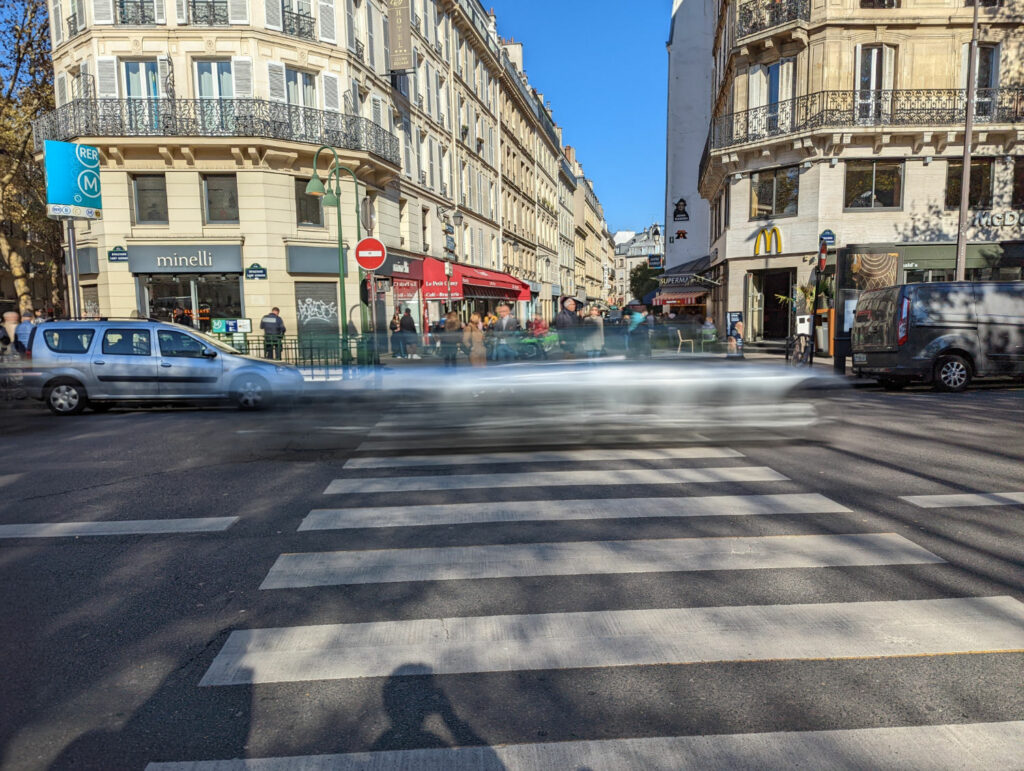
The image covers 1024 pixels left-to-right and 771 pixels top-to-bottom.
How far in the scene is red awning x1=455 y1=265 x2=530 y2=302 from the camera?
121 feet

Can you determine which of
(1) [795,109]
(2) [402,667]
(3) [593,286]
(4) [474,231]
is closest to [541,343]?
(2) [402,667]

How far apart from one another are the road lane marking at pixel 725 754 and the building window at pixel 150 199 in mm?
24574

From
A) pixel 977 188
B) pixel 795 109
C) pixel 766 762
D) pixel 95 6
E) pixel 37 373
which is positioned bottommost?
pixel 766 762

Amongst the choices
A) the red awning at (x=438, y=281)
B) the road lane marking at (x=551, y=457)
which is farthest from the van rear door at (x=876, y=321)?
the red awning at (x=438, y=281)

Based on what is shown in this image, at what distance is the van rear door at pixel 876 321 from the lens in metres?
12.8

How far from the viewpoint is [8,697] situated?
9.22ft

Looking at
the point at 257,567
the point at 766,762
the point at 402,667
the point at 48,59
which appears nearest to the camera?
the point at 766,762

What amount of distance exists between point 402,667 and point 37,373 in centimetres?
1084

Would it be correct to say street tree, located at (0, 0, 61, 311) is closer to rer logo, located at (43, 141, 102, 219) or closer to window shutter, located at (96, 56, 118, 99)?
window shutter, located at (96, 56, 118, 99)

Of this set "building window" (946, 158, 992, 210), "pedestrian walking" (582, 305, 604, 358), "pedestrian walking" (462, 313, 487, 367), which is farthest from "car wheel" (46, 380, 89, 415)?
"building window" (946, 158, 992, 210)

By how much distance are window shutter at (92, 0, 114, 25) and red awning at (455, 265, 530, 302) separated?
1756 centimetres

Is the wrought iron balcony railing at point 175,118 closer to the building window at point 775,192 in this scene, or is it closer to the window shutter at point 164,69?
the window shutter at point 164,69

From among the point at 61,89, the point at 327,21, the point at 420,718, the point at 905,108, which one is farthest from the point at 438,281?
the point at 420,718

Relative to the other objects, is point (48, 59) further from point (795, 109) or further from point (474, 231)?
point (795, 109)
